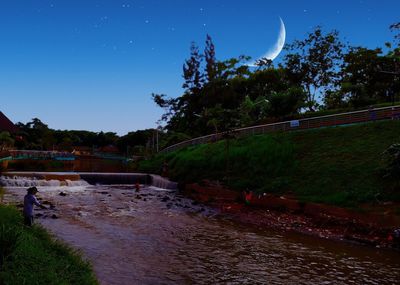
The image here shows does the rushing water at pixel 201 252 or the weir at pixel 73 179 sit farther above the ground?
the weir at pixel 73 179

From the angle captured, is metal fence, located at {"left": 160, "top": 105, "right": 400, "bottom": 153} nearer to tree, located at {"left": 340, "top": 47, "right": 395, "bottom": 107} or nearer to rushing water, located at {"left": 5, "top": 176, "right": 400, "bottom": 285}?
rushing water, located at {"left": 5, "top": 176, "right": 400, "bottom": 285}

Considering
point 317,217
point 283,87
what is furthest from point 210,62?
point 317,217

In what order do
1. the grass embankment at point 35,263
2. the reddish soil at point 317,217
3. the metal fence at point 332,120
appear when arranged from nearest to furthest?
the grass embankment at point 35,263
the reddish soil at point 317,217
the metal fence at point 332,120

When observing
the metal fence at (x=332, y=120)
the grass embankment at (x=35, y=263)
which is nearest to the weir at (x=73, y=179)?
the metal fence at (x=332, y=120)

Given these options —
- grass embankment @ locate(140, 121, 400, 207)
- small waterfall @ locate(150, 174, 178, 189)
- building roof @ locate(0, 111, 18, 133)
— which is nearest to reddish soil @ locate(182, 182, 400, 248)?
grass embankment @ locate(140, 121, 400, 207)

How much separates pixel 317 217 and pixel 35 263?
1472cm

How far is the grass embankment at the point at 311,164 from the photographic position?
20.4 metres

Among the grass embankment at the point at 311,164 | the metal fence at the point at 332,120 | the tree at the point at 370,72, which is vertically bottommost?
the grass embankment at the point at 311,164

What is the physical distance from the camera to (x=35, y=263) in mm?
7902

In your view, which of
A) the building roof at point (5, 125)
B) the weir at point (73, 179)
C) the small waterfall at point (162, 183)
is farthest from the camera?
the small waterfall at point (162, 183)

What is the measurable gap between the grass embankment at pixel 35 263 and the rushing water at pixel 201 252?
170 cm

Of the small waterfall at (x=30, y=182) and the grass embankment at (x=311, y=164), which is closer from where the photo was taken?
the grass embankment at (x=311, y=164)

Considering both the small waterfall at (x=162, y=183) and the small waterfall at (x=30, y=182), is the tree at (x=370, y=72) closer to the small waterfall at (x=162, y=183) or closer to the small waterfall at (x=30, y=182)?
the small waterfall at (x=162, y=183)

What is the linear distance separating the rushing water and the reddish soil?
1.02 meters
